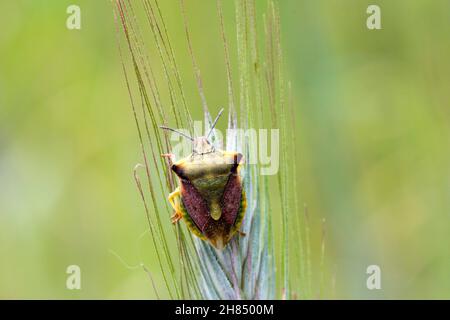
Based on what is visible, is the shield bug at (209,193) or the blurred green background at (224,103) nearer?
the shield bug at (209,193)

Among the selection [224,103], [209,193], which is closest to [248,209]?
[209,193]

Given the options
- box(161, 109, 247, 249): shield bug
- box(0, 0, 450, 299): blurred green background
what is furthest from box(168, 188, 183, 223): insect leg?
box(0, 0, 450, 299): blurred green background

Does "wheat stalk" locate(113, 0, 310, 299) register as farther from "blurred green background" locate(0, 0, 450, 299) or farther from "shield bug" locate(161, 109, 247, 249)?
"blurred green background" locate(0, 0, 450, 299)

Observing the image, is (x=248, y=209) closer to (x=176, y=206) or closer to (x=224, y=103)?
(x=176, y=206)

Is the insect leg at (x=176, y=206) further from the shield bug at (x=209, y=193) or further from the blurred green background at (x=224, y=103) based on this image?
the blurred green background at (x=224, y=103)

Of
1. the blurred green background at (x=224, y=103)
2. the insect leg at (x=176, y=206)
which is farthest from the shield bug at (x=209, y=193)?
the blurred green background at (x=224, y=103)
